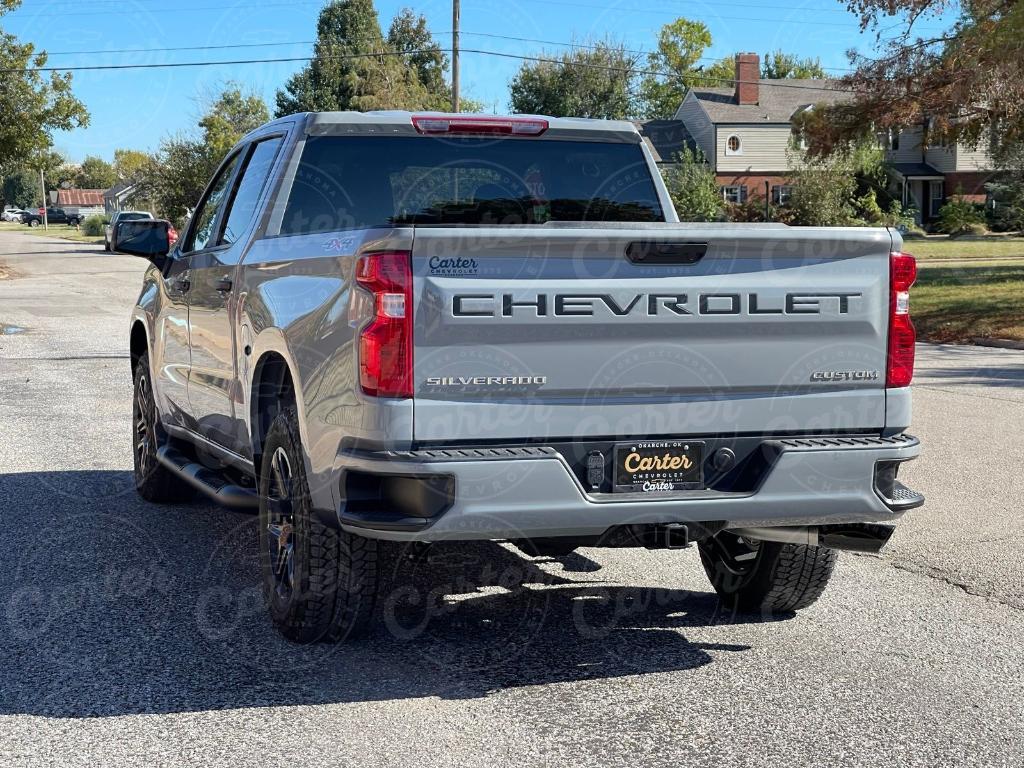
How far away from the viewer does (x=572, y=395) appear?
462 cm

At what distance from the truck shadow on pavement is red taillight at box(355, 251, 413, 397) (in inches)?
45.3

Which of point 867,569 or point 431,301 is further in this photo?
point 867,569

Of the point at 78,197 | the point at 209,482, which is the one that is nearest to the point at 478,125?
the point at 209,482

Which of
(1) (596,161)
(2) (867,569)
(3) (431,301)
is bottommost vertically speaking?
(2) (867,569)

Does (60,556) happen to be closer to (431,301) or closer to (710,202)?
(431,301)

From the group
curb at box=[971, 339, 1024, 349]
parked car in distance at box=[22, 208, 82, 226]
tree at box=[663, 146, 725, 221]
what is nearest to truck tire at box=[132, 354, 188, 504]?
curb at box=[971, 339, 1024, 349]

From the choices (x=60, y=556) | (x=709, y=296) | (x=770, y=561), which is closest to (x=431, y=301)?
(x=709, y=296)

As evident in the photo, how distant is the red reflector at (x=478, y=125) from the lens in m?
6.38

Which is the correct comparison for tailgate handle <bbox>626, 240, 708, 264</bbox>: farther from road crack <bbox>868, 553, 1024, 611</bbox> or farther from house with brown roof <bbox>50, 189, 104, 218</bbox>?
house with brown roof <bbox>50, 189, 104, 218</bbox>

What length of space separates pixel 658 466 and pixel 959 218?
2382 inches

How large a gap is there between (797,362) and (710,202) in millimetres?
46988

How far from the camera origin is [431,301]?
174 inches

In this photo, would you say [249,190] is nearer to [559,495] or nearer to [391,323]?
[391,323]

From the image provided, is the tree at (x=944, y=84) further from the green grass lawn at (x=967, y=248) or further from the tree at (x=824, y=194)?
the tree at (x=824, y=194)
